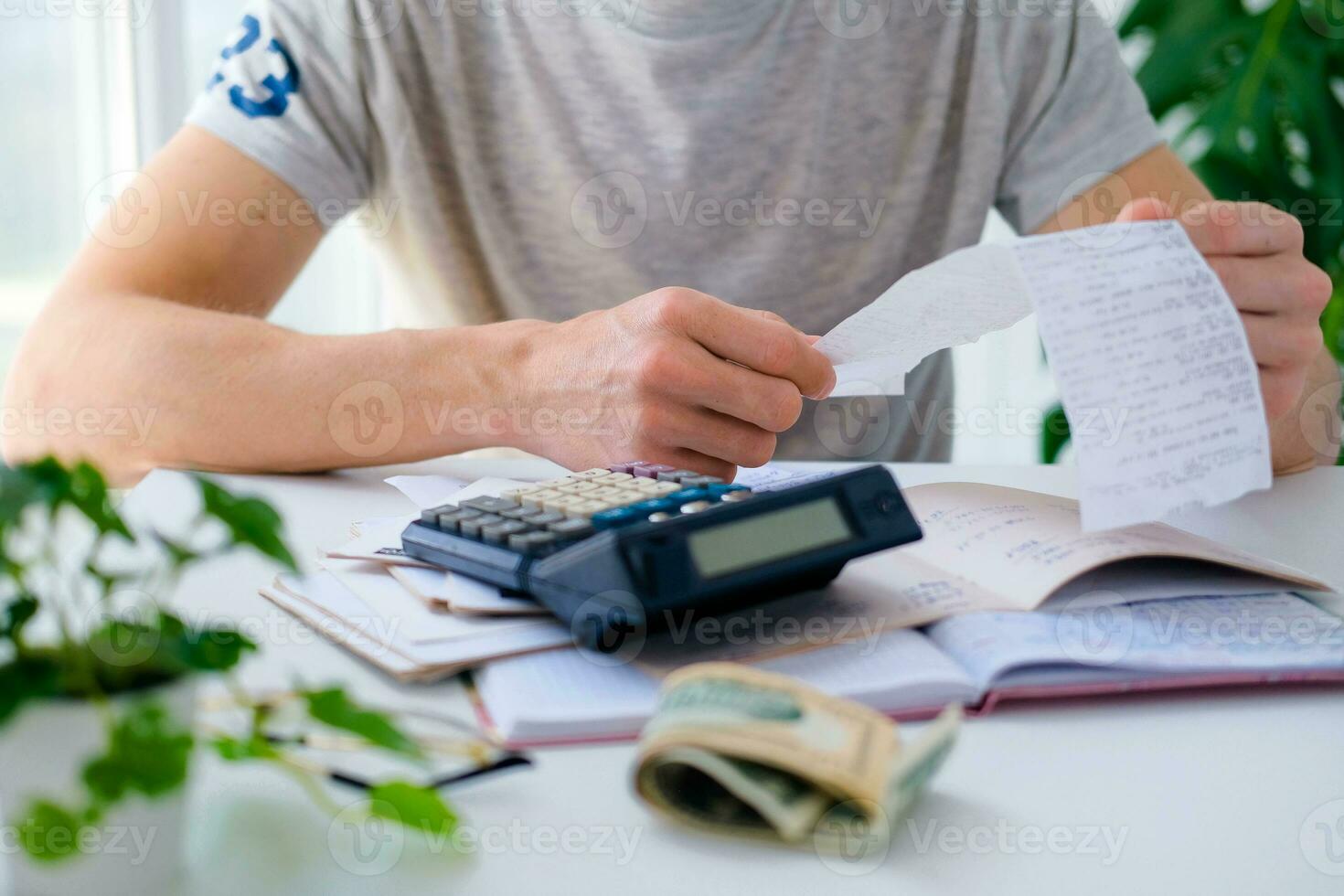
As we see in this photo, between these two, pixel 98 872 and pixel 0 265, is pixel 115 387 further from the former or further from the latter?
pixel 0 265

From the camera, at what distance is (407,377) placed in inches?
31.3

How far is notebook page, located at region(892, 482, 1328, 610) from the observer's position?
487mm

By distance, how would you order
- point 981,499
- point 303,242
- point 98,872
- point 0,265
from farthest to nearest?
point 0,265 → point 303,242 → point 981,499 → point 98,872

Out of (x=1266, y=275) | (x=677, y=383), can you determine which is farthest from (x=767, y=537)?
(x=1266, y=275)

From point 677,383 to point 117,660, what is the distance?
44cm

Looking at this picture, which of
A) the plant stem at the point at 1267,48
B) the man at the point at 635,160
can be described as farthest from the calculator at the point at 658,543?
the plant stem at the point at 1267,48

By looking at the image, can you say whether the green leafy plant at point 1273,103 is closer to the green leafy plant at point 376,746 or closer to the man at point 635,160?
the man at point 635,160

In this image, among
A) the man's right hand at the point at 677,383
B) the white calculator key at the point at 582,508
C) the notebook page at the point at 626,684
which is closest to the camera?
the notebook page at the point at 626,684

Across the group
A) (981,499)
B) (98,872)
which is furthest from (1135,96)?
(98,872)

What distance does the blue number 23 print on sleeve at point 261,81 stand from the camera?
1007 millimetres

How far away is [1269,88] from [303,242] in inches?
51.1

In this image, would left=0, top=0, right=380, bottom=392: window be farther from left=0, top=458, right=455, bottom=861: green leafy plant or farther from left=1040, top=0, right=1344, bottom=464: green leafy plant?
left=0, top=458, right=455, bottom=861: green leafy plant

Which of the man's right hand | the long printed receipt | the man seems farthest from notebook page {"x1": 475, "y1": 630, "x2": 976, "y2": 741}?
the man

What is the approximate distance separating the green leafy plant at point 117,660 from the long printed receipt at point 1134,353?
311mm
